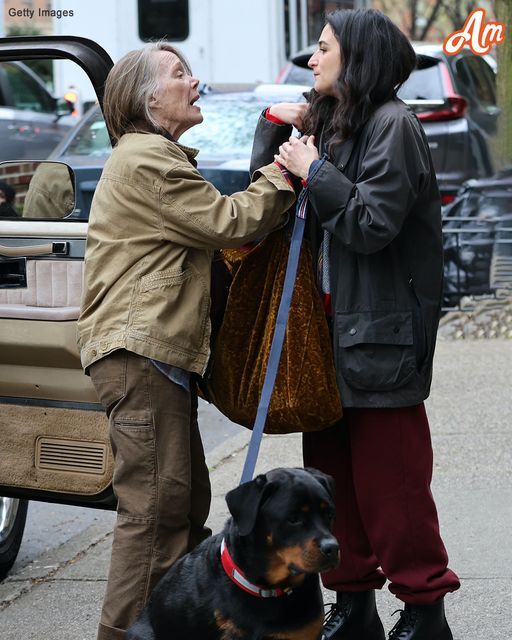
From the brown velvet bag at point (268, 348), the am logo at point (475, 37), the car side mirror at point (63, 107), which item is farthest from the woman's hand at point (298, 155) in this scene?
the car side mirror at point (63, 107)

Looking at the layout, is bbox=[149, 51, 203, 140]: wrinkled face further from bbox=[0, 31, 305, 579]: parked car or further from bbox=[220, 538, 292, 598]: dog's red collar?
bbox=[220, 538, 292, 598]: dog's red collar

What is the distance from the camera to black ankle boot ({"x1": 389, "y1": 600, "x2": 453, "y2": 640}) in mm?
3422

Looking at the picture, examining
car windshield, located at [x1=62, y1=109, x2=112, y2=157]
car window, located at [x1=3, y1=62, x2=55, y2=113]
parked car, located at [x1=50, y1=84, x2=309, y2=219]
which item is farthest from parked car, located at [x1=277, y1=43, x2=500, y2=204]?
car window, located at [x1=3, y1=62, x2=55, y2=113]

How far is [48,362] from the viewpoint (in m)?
3.83

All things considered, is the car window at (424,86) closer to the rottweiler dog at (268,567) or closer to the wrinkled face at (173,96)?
the wrinkled face at (173,96)

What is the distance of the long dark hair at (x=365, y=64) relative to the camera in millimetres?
3248

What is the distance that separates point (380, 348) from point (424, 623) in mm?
835

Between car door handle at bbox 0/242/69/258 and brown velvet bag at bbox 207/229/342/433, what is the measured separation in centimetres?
66

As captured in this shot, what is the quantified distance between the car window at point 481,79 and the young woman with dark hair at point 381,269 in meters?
9.83

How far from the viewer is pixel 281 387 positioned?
334 cm

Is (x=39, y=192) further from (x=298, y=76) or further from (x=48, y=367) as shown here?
(x=298, y=76)

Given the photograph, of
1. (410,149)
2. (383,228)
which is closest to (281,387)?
(383,228)

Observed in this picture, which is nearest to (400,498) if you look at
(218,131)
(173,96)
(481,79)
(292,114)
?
(292,114)

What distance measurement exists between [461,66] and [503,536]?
8840mm
